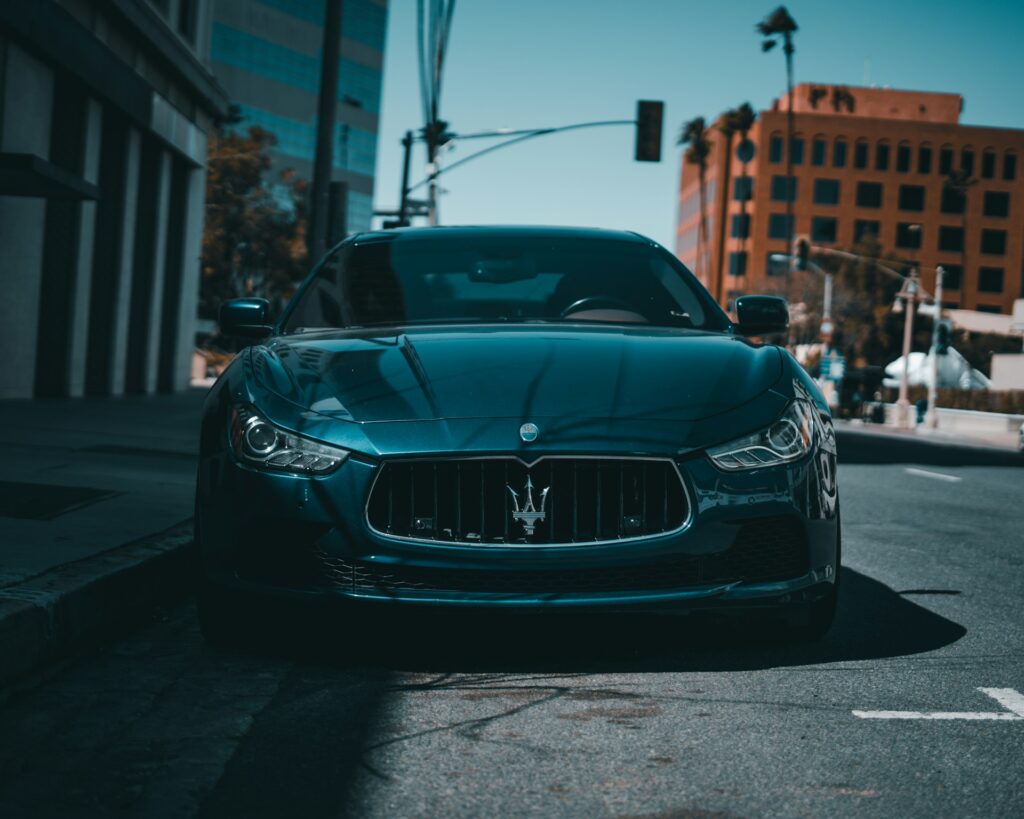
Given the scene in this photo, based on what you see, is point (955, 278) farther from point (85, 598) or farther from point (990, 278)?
point (85, 598)

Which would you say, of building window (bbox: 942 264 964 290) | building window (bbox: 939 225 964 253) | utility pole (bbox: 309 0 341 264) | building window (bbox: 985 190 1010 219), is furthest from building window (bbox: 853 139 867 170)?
utility pole (bbox: 309 0 341 264)

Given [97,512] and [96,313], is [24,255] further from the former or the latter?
[97,512]

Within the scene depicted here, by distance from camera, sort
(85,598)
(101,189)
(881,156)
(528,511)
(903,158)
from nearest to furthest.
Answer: (528,511) < (85,598) < (101,189) < (881,156) < (903,158)

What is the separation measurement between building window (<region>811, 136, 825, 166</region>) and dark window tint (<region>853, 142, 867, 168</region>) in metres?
2.29

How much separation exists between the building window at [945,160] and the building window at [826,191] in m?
7.87

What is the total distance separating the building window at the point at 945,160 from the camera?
9862 cm

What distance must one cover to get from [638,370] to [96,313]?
17.5m

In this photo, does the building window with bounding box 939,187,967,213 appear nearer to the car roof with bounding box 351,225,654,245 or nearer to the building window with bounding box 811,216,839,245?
the building window with bounding box 811,216,839,245

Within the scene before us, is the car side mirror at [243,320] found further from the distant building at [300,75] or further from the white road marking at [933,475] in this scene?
the distant building at [300,75]

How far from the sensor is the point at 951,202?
9825 cm

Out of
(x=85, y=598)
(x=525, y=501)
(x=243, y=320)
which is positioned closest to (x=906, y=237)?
(x=243, y=320)

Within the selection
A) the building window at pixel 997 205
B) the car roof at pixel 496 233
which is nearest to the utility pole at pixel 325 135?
the car roof at pixel 496 233

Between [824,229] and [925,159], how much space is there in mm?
9242

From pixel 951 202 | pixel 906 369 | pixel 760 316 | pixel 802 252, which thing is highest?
pixel 951 202
